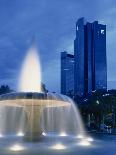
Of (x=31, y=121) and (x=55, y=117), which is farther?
(x=55, y=117)

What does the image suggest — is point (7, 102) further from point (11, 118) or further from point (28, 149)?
point (11, 118)

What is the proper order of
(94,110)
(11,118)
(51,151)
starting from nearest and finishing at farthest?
(51,151) < (11,118) < (94,110)

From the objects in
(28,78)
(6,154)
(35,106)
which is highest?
(28,78)

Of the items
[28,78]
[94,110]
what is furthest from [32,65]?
[94,110]

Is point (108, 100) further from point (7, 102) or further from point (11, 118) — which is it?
point (7, 102)

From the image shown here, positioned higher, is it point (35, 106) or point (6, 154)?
point (35, 106)

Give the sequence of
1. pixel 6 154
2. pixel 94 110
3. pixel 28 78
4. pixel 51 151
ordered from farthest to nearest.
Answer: pixel 94 110
pixel 28 78
pixel 51 151
pixel 6 154

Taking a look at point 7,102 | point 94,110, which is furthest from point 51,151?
point 94,110

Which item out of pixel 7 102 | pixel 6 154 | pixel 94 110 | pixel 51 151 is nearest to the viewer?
pixel 6 154

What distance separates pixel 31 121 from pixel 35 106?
104cm

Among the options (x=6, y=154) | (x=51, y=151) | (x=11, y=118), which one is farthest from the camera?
(x=11, y=118)

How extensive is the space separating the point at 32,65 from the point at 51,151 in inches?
682

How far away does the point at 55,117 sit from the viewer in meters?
74.7

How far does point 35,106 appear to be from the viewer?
28203 millimetres
